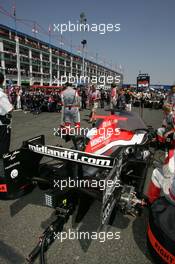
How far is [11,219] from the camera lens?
105 inches

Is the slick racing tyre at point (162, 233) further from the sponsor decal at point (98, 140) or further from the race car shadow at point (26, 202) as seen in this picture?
the race car shadow at point (26, 202)

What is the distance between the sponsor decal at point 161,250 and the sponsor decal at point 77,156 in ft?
2.42

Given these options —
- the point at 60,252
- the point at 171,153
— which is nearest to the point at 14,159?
the point at 60,252

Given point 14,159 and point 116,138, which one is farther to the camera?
point 116,138

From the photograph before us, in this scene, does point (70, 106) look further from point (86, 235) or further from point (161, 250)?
point (161, 250)

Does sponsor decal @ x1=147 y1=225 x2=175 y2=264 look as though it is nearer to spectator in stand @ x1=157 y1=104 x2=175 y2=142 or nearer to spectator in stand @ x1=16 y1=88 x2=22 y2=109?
spectator in stand @ x1=157 y1=104 x2=175 y2=142

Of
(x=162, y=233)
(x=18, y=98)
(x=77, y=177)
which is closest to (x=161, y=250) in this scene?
(x=162, y=233)

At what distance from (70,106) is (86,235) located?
480 centimetres

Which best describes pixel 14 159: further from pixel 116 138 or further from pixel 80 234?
pixel 116 138

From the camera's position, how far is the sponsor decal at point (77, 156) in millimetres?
2127

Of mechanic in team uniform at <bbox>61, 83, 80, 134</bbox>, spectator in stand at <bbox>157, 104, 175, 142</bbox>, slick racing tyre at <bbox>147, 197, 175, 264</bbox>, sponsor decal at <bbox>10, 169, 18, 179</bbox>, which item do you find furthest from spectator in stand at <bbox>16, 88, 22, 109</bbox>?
slick racing tyre at <bbox>147, 197, 175, 264</bbox>

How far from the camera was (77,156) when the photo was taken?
2217 millimetres

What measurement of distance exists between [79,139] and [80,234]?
1.67 meters

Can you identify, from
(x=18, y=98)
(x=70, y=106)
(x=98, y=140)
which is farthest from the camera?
(x=18, y=98)
